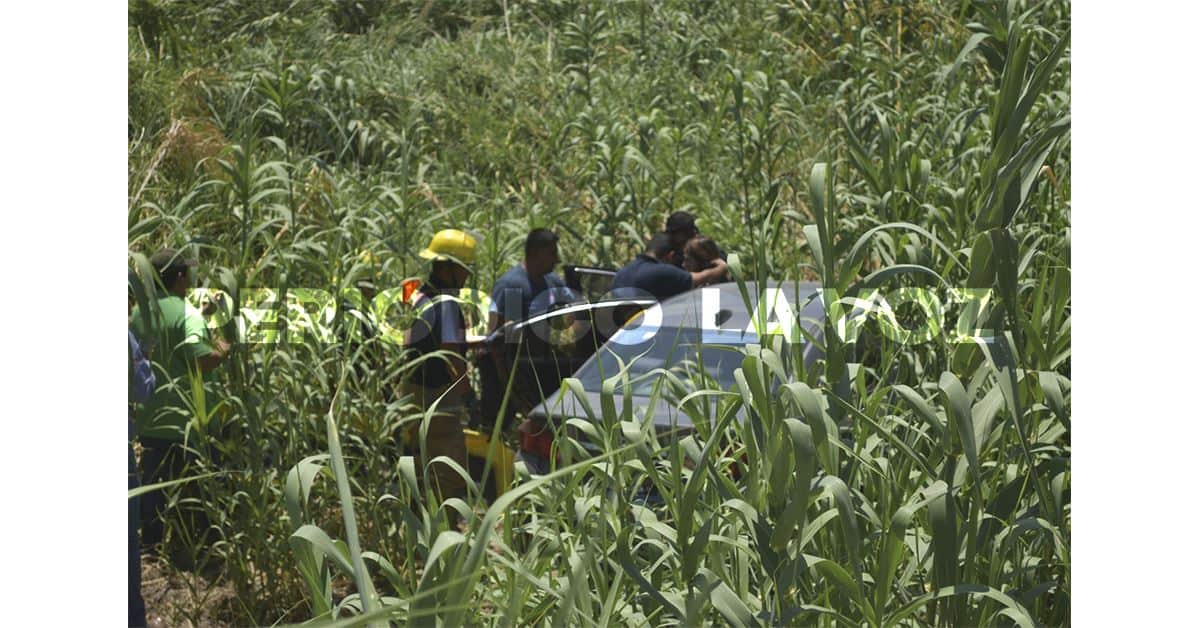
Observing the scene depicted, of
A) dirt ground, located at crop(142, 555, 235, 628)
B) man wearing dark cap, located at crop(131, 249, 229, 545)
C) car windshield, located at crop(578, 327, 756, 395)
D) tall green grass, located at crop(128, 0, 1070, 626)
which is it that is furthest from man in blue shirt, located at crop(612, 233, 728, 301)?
dirt ground, located at crop(142, 555, 235, 628)

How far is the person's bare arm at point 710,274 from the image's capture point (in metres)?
5.38

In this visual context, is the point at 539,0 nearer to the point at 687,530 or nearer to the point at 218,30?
the point at 218,30

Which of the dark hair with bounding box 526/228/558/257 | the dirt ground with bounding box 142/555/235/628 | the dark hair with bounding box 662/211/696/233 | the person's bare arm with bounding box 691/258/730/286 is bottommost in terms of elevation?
the dirt ground with bounding box 142/555/235/628

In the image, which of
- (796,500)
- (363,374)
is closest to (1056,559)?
(796,500)

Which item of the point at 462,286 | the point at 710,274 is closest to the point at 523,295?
the point at 462,286

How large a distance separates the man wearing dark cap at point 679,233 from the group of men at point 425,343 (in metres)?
0.16

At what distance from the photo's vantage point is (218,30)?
412 inches

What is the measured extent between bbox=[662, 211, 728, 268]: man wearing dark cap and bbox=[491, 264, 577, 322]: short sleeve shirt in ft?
2.58

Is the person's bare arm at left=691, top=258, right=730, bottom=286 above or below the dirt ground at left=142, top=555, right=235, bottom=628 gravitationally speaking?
above

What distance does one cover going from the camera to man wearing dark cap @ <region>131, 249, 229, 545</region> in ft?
11.3

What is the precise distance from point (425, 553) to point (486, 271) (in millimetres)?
4992

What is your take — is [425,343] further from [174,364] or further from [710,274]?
[710,274]

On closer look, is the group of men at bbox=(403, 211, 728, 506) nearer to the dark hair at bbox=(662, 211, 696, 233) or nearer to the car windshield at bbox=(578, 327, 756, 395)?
the dark hair at bbox=(662, 211, 696, 233)

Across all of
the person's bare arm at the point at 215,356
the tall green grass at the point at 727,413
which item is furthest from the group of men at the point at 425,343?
the tall green grass at the point at 727,413
